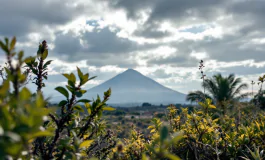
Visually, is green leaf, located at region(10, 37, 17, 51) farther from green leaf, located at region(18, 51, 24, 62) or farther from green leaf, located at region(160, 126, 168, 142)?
green leaf, located at region(160, 126, 168, 142)

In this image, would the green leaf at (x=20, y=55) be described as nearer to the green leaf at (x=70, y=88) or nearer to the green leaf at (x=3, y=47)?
the green leaf at (x=3, y=47)

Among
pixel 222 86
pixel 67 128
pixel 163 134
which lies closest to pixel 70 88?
pixel 67 128

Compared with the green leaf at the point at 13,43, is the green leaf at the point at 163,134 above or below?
below

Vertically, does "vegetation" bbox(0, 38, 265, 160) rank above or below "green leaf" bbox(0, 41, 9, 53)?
below

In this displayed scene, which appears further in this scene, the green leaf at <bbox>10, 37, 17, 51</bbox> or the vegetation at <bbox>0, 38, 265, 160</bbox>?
the green leaf at <bbox>10, 37, 17, 51</bbox>

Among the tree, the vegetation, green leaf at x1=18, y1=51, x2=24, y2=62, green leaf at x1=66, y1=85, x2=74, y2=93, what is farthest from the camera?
the tree

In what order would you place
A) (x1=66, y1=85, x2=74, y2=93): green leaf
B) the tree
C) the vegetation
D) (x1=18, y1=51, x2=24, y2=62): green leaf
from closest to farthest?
1. the vegetation
2. (x1=18, y1=51, x2=24, y2=62): green leaf
3. (x1=66, y1=85, x2=74, y2=93): green leaf
4. the tree

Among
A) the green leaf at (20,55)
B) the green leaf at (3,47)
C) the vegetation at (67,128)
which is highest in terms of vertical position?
the green leaf at (3,47)

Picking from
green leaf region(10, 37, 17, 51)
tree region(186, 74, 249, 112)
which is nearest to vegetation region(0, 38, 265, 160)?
green leaf region(10, 37, 17, 51)

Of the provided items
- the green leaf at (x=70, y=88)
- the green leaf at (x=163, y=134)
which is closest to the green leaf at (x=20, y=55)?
the green leaf at (x=70, y=88)

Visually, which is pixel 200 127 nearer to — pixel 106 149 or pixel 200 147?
pixel 200 147

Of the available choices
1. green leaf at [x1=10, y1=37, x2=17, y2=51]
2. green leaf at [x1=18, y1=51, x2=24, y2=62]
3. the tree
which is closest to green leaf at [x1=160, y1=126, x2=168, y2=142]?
green leaf at [x1=18, y1=51, x2=24, y2=62]

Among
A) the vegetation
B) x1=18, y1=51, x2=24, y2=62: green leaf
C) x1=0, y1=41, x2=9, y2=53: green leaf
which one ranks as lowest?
the vegetation

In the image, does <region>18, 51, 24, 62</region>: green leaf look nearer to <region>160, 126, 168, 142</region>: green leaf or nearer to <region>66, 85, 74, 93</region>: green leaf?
<region>66, 85, 74, 93</region>: green leaf
